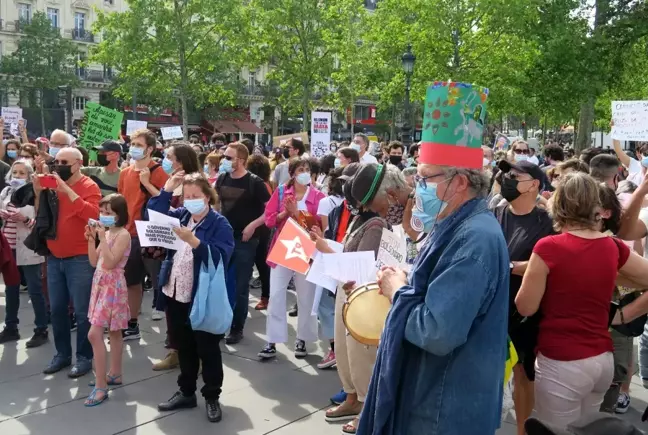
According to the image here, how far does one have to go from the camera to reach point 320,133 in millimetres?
12758

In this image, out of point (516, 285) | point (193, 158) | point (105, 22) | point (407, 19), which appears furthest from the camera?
point (407, 19)

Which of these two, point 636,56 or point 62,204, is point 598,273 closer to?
point 62,204

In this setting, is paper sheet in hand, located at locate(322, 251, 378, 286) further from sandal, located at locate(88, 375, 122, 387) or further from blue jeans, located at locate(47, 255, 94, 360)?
blue jeans, located at locate(47, 255, 94, 360)

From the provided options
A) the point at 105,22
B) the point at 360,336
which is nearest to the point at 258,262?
the point at 360,336

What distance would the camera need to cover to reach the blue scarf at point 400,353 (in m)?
2.57

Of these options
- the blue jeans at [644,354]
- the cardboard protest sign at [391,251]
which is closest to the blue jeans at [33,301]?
the cardboard protest sign at [391,251]

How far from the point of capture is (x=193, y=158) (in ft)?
21.4

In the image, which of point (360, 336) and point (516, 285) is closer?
point (360, 336)

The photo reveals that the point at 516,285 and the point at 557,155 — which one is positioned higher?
the point at 557,155

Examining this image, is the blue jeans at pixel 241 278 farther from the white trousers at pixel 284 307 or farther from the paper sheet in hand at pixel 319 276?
the paper sheet in hand at pixel 319 276

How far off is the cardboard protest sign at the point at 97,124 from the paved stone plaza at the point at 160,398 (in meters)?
3.58

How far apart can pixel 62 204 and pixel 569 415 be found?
14.2 ft

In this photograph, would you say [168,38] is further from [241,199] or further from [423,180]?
[423,180]

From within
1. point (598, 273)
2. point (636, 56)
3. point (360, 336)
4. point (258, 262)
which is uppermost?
point (636, 56)
